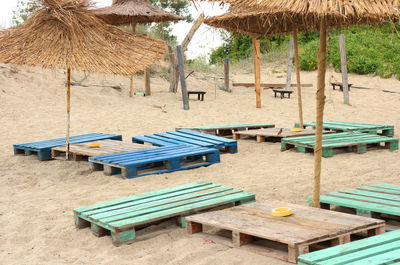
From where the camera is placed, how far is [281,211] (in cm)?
361

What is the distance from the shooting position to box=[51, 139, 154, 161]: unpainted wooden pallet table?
21.6 feet

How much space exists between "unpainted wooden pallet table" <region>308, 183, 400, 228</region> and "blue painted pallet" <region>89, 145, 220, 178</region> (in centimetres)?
233

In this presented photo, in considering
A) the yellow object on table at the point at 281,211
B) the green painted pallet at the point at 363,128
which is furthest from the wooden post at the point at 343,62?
the yellow object on table at the point at 281,211

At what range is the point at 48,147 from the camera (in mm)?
7094

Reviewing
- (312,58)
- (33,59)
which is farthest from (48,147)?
(312,58)

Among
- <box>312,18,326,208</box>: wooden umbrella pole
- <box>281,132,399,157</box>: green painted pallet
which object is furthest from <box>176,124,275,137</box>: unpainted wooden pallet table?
<box>312,18,326,208</box>: wooden umbrella pole

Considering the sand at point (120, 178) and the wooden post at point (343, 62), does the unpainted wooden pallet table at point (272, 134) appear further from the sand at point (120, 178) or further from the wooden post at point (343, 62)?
the wooden post at point (343, 62)

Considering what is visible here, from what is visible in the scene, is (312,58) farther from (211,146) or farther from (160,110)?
(211,146)

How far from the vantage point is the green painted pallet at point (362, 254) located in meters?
2.64

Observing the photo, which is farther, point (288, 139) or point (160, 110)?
point (160, 110)

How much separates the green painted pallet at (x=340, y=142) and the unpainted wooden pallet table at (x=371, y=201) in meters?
2.39

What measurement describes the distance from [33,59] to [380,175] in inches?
177

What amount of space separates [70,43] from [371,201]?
4098mm

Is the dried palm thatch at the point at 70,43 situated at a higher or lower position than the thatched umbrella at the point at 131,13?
lower
